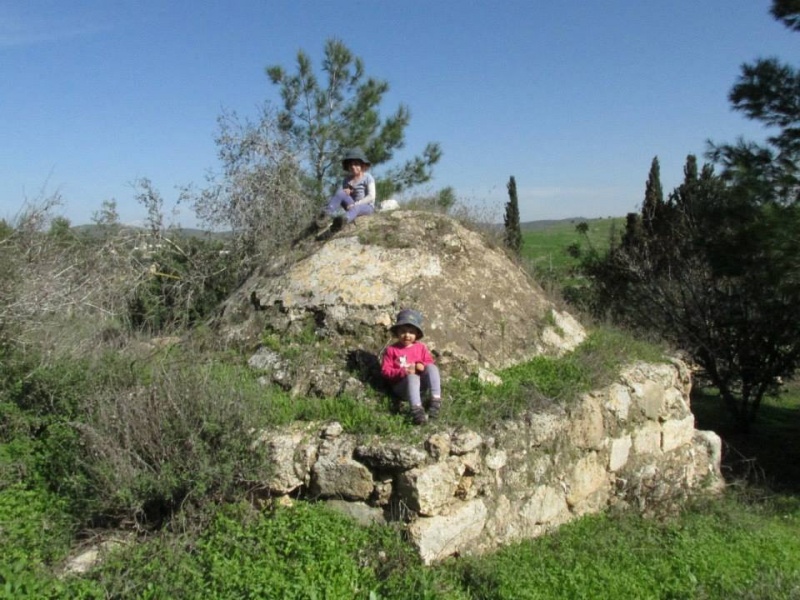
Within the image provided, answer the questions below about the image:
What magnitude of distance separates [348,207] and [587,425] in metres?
3.36

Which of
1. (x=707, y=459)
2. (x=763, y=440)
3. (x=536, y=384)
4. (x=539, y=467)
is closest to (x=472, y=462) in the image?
(x=539, y=467)

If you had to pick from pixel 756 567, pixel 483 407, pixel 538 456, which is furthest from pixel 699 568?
pixel 483 407

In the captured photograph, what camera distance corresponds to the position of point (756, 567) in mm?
4828

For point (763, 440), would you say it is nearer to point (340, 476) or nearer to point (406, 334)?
point (406, 334)

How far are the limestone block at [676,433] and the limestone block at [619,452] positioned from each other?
0.65 meters

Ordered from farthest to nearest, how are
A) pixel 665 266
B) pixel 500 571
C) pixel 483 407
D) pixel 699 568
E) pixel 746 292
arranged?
pixel 665 266
pixel 746 292
pixel 483 407
pixel 699 568
pixel 500 571

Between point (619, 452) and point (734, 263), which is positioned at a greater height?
point (734, 263)

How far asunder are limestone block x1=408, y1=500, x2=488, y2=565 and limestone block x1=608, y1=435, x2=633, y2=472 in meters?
1.63

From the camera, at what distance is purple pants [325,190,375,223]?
6820 mm

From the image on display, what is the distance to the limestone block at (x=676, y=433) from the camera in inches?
250

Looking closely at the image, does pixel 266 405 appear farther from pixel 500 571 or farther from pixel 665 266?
pixel 665 266

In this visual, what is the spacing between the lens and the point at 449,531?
4.41 m

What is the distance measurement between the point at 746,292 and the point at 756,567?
21.9 ft

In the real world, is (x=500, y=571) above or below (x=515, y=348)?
below
